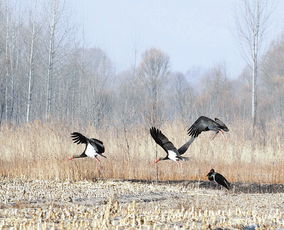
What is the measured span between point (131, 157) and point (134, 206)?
8233 mm

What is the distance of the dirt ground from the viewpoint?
212 inches

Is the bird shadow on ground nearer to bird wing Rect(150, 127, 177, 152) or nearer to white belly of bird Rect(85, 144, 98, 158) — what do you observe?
white belly of bird Rect(85, 144, 98, 158)

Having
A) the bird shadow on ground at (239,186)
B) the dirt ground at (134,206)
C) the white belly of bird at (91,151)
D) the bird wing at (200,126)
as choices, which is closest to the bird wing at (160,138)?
the bird wing at (200,126)

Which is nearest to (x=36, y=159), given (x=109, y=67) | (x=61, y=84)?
(x=61, y=84)

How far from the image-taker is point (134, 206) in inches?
260

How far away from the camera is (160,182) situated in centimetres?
1315

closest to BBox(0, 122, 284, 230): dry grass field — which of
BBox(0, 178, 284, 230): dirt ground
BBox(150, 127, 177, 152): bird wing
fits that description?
BBox(0, 178, 284, 230): dirt ground

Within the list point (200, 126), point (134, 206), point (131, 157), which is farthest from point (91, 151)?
point (131, 157)

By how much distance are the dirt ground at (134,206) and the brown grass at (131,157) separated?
0.83m

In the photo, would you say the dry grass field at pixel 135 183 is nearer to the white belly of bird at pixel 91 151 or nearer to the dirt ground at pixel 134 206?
the dirt ground at pixel 134 206

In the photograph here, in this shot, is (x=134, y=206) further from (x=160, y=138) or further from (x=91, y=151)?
(x=91, y=151)

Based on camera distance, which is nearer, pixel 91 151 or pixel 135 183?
pixel 91 151

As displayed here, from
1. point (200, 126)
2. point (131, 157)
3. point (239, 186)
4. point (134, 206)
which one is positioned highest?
point (200, 126)

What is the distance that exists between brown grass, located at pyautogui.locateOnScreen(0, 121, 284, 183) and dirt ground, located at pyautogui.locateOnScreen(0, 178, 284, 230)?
0.83 meters
